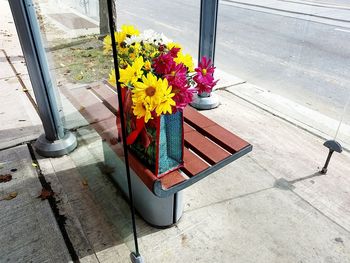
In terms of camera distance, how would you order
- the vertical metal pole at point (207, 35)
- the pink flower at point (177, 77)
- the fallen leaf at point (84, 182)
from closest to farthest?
the pink flower at point (177, 77)
the fallen leaf at point (84, 182)
the vertical metal pole at point (207, 35)

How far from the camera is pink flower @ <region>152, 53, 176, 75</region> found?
1.62 metres

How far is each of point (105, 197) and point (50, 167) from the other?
64 cm

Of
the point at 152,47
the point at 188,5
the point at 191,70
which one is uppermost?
the point at 152,47

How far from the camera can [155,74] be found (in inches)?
65.6

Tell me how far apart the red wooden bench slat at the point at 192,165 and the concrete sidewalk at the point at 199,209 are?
463 millimetres

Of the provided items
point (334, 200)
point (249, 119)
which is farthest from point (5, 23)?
point (334, 200)

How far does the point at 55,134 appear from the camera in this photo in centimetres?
273

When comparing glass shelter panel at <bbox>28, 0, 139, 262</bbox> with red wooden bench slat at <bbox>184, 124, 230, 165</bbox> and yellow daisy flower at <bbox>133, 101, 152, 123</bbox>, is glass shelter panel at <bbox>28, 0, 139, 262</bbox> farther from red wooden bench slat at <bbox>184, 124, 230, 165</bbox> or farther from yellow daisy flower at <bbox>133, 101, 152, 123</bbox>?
Result: red wooden bench slat at <bbox>184, 124, 230, 165</bbox>

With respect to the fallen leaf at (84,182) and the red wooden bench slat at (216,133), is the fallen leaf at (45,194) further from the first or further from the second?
the red wooden bench slat at (216,133)

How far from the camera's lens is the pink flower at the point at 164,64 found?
1623 millimetres

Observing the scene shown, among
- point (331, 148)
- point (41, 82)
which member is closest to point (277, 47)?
point (331, 148)

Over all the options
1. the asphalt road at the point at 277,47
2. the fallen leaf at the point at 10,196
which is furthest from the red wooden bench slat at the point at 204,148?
the asphalt road at the point at 277,47

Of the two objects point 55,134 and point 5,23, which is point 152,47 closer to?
point 55,134

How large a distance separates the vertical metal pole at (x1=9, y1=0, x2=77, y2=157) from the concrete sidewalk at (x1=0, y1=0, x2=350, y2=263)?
0.10m
